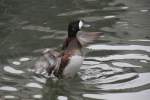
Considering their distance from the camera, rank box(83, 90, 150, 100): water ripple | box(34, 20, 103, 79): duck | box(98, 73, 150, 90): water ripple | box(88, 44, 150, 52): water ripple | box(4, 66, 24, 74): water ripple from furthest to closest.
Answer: box(88, 44, 150, 52): water ripple < box(4, 66, 24, 74): water ripple < box(34, 20, 103, 79): duck < box(98, 73, 150, 90): water ripple < box(83, 90, 150, 100): water ripple

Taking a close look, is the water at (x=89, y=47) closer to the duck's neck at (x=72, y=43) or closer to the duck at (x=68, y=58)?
the duck at (x=68, y=58)

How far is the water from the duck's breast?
23cm

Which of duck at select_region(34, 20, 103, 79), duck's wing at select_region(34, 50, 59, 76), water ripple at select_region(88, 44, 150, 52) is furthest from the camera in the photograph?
water ripple at select_region(88, 44, 150, 52)

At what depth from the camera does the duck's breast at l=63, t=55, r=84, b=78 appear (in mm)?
8406

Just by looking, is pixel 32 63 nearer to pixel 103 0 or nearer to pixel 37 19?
pixel 37 19

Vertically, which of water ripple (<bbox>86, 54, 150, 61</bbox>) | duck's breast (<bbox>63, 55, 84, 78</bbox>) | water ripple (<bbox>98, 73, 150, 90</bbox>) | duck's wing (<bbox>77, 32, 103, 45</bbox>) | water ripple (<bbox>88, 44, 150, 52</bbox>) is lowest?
water ripple (<bbox>98, 73, 150, 90</bbox>)

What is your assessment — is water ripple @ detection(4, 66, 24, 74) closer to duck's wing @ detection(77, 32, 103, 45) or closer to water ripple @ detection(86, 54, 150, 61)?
duck's wing @ detection(77, 32, 103, 45)

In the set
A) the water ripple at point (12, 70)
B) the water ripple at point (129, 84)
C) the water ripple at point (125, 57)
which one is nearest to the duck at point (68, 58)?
the water ripple at point (12, 70)

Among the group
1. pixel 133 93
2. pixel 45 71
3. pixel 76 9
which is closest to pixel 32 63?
pixel 45 71

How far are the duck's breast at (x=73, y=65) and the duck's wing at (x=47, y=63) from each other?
23 centimetres

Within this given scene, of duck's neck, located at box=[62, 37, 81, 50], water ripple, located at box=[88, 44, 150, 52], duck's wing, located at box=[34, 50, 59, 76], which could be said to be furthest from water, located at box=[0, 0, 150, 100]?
duck's neck, located at box=[62, 37, 81, 50]

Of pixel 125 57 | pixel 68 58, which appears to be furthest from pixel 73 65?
pixel 125 57

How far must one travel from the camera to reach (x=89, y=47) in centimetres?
1004

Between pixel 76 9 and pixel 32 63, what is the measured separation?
349cm
